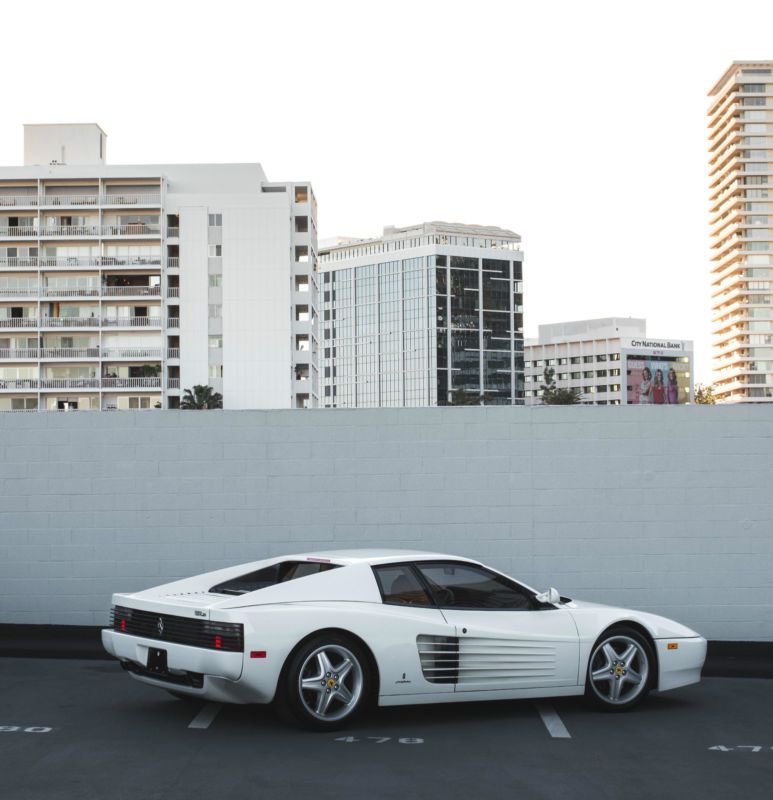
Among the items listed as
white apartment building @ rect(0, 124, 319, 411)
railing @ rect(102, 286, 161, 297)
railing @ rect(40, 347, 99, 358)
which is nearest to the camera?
railing @ rect(40, 347, 99, 358)

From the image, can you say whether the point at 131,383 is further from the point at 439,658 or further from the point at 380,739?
the point at 380,739

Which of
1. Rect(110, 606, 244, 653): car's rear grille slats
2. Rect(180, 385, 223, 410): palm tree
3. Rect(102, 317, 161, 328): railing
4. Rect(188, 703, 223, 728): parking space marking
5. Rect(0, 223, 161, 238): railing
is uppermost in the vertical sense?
Rect(0, 223, 161, 238): railing

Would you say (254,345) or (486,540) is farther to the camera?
(254,345)

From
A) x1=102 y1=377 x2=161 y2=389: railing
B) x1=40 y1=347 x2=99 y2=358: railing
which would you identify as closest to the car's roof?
x1=102 y1=377 x2=161 y2=389: railing

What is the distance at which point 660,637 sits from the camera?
8461 millimetres

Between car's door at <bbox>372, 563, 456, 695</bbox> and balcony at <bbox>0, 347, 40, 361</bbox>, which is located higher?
balcony at <bbox>0, 347, 40, 361</bbox>

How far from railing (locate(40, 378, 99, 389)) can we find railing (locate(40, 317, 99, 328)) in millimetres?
4374

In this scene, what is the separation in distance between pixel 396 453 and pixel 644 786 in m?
5.83

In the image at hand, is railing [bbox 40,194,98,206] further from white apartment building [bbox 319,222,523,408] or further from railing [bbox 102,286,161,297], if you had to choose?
white apartment building [bbox 319,222,523,408]

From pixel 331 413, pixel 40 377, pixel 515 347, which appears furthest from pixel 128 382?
pixel 515 347

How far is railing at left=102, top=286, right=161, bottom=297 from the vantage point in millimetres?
91625

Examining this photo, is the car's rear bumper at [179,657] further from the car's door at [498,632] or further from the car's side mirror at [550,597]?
A: the car's side mirror at [550,597]

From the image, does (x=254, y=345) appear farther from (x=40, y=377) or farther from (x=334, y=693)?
(x=334, y=693)

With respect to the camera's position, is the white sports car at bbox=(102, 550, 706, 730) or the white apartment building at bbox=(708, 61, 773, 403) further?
the white apartment building at bbox=(708, 61, 773, 403)
